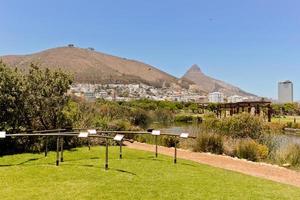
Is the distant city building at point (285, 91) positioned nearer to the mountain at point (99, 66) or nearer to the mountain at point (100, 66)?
the mountain at point (100, 66)

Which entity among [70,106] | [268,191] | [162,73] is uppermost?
[162,73]

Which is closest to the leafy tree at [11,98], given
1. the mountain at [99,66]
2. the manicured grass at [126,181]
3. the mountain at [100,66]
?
the manicured grass at [126,181]

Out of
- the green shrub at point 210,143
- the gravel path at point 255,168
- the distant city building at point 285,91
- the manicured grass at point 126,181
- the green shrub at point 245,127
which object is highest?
the distant city building at point 285,91

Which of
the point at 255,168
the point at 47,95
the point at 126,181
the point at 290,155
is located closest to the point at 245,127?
the point at 290,155

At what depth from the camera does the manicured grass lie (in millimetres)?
6840

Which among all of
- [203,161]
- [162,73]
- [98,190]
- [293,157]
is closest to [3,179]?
[98,190]

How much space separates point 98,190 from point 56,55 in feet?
392

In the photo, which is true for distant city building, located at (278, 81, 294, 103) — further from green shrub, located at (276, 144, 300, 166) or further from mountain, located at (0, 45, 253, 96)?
green shrub, located at (276, 144, 300, 166)

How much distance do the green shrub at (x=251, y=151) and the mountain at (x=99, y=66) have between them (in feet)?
287

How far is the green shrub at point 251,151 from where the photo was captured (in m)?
12.9

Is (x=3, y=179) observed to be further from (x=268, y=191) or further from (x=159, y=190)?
(x=268, y=191)

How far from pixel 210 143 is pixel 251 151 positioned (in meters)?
1.75

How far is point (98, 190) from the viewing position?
23.1 feet

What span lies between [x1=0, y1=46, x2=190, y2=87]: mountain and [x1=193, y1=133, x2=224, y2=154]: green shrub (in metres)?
86.3
